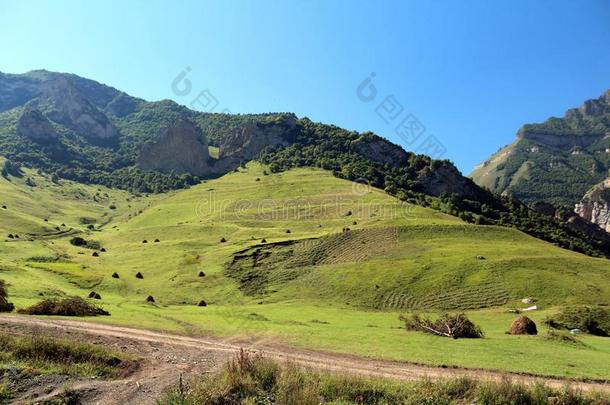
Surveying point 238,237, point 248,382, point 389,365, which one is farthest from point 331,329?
point 238,237

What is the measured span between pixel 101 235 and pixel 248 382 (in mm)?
98516

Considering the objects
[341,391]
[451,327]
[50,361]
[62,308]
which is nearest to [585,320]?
[451,327]

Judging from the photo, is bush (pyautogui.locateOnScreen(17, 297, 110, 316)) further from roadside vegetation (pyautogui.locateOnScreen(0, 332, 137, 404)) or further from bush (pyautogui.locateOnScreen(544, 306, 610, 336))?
bush (pyautogui.locateOnScreen(544, 306, 610, 336))

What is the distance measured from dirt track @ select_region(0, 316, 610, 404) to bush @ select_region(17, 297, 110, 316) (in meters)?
2.75

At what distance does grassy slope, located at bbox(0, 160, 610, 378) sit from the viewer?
89.7 feet

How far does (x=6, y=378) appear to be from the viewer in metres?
17.2

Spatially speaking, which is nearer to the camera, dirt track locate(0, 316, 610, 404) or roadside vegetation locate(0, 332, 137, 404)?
dirt track locate(0, 316, 610, 404)

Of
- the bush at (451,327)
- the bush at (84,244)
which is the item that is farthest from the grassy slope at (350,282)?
the bush at (84,244)

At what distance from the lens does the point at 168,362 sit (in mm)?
21484

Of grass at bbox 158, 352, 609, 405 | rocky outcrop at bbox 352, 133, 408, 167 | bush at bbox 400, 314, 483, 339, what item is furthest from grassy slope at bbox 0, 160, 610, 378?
rocky outcrop at bbox 352, 133, 408, 167

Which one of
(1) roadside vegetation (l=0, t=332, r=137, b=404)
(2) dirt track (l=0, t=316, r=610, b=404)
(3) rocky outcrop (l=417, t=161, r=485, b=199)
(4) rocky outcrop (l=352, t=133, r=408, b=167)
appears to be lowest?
(2) dirt track (l=0, t=316, r=610, b=404)

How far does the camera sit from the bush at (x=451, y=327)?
31.1 m

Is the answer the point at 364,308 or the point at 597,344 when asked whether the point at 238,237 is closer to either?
the point at 364,308

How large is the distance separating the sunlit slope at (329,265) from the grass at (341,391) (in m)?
28.5
